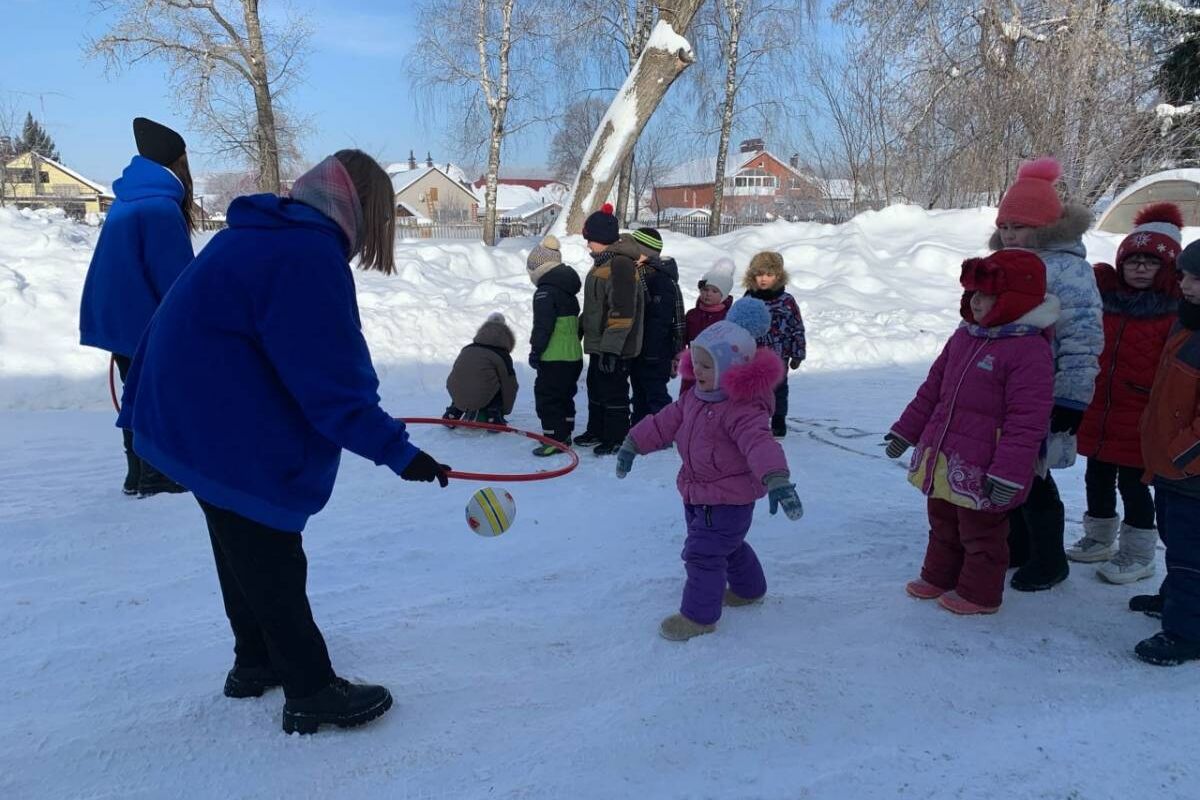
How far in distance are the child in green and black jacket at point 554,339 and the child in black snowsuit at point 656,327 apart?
0.55m

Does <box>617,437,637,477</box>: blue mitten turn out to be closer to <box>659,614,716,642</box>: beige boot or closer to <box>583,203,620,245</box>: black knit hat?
<box>659,614,716,642</box>: beige boot

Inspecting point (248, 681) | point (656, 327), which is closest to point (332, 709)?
point (248, 681)

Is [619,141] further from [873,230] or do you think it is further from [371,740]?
[371,740]

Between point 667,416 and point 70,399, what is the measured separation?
685 cm

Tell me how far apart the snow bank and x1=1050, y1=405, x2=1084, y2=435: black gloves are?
626 cm

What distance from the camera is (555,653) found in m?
3.45

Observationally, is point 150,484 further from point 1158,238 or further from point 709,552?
point 1158,238

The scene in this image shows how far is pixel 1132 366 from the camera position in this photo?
3.91 m

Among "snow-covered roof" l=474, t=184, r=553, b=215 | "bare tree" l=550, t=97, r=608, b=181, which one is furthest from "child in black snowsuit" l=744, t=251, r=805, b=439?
"snow-covered roof" l=474, t=184, r=553, b=215

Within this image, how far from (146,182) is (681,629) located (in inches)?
168

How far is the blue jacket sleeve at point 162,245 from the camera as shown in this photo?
16.6ft

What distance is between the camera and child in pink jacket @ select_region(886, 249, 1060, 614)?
3.37m

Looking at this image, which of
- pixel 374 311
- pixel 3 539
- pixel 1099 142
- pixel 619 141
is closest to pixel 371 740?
pixel 3 539

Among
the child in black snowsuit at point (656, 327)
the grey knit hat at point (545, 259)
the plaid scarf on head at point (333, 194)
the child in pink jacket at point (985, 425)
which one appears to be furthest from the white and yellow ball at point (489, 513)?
the grey knit hat at point (545, 259)
